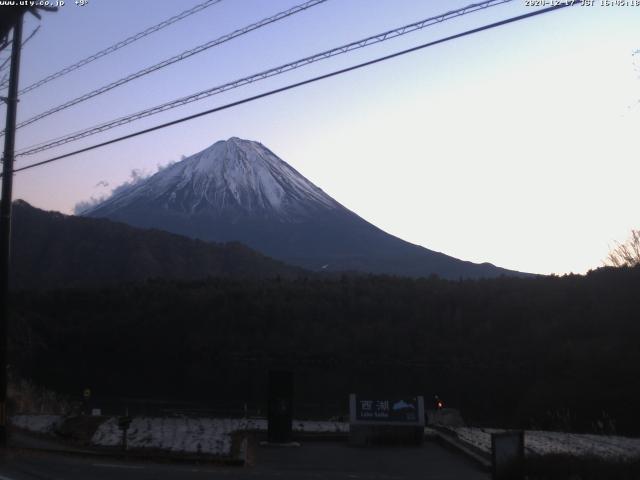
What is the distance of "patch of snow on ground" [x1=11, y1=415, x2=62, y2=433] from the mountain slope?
7825 cm

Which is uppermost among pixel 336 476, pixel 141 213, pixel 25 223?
pixel 141 213

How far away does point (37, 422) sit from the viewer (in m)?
19.9

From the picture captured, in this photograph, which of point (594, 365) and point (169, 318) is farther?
point (169, 318)

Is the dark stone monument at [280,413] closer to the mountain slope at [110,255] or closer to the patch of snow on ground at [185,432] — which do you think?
the patch of snow on ground at [185,432]

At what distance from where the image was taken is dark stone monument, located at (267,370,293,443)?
18.0 m

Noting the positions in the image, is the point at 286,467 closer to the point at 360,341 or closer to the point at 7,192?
the point at 7,192

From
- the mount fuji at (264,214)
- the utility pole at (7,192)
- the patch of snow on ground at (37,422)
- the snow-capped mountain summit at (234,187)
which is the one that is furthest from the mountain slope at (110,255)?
the utility pole at (7,192)

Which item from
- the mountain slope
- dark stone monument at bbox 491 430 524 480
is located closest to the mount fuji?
the mountain slope

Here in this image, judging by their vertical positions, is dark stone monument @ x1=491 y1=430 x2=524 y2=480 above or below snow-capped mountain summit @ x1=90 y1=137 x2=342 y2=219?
below

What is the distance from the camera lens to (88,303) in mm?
72625

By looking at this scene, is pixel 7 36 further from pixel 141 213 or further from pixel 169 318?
pixel 141 213

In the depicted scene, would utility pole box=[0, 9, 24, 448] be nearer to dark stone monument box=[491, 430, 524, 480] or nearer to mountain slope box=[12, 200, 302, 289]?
dark stone monument box=[491, 430, 524, 480]

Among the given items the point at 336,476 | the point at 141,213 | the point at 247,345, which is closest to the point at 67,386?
the point at 247,345

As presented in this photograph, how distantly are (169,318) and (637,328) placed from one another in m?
35.0
